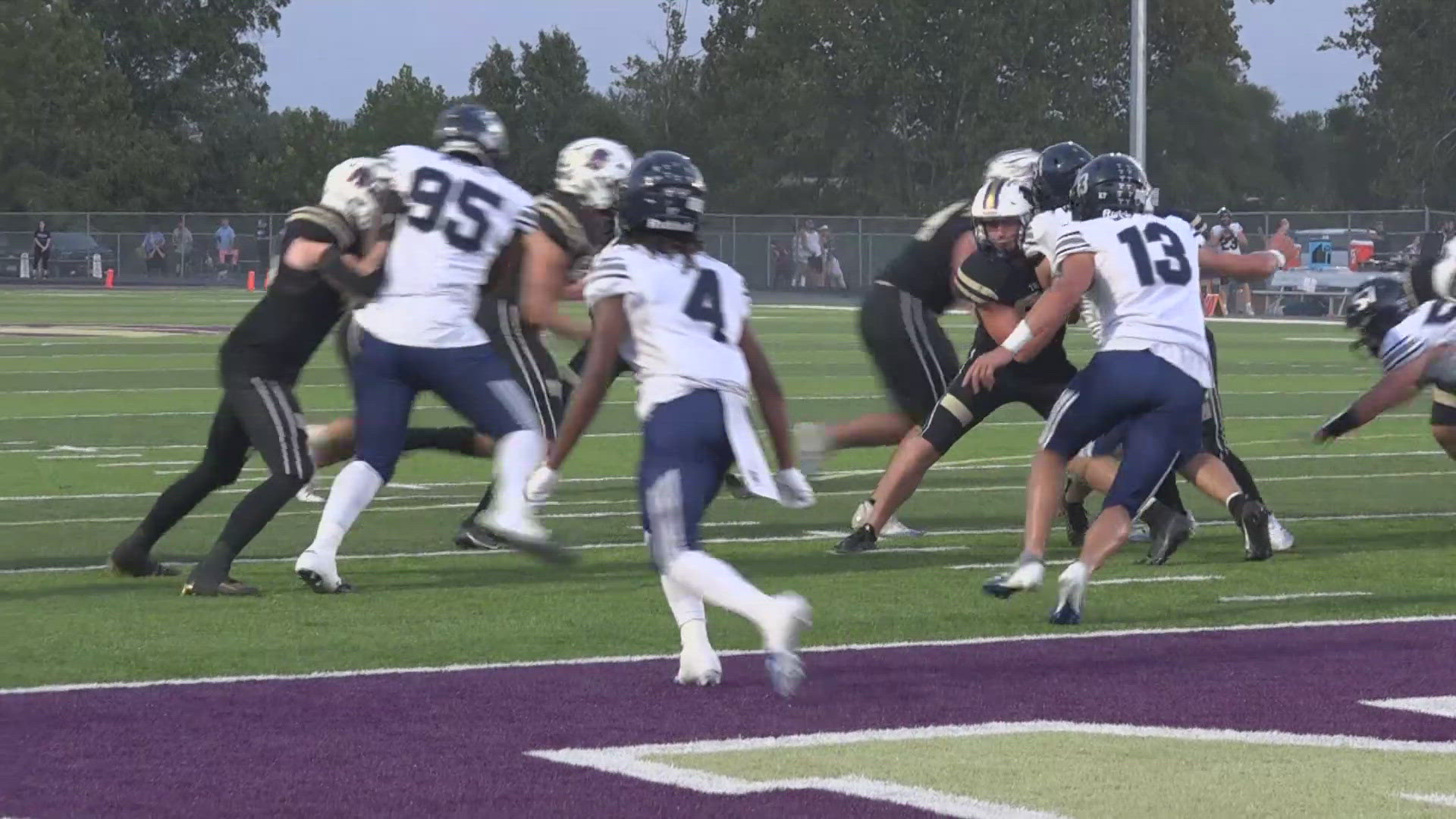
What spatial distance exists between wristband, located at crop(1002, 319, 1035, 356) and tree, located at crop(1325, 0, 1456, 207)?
2452 inches

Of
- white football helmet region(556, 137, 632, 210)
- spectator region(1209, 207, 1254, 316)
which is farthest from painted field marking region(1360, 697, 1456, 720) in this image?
spectator region(1209, 207, 1254, 316)

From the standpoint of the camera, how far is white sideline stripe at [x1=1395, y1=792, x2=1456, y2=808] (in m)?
5.10

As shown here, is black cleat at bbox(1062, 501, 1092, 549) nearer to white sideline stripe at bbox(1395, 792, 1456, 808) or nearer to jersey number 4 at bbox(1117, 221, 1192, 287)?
jersey number 4 at bbox(1117, 221, 1192, 287)

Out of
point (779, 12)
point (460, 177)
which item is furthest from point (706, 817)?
point (779, 12)

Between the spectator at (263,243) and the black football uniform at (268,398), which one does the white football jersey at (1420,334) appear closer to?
the black football uniform at (268,398)

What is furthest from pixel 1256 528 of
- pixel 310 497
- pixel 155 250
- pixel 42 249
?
pixel 155 250

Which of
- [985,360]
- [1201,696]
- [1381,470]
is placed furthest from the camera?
[1381,470]

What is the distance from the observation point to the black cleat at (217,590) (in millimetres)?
8320

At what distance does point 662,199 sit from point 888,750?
1.56 meters

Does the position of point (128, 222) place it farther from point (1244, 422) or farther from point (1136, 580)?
point (1136, 580)

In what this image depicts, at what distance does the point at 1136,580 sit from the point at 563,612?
2143 mm

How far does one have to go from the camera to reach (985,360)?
839 centimetres

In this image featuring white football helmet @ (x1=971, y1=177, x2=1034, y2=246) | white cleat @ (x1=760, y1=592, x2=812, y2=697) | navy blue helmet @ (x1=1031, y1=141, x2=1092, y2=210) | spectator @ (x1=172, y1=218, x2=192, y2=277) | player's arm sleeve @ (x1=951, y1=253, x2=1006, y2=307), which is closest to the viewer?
white cleat @ (x1=760, y1=592, x2=812, y2=697)

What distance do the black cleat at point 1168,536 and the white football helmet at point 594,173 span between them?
2486mm
